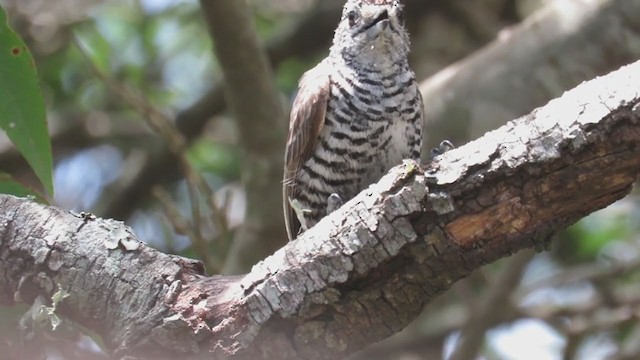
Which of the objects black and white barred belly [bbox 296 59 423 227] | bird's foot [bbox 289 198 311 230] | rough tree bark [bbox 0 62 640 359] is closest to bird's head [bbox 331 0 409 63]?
black and white barred belly [bbox 296 59 423 227]

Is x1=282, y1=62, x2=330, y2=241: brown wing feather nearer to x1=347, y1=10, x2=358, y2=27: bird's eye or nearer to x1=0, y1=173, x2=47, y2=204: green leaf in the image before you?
x1=347, y1=10, x2=358, y2=27: bird's eye

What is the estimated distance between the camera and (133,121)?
591 cm

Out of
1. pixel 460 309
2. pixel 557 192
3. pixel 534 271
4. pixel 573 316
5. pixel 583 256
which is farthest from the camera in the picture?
pixel 534 271

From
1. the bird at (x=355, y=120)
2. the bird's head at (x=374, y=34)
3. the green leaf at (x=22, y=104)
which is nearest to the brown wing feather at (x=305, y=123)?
the bird at (x=355, y=120)

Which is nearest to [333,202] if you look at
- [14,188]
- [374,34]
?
[374,34]

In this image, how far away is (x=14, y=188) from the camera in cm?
333

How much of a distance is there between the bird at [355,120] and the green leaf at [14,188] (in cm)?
93

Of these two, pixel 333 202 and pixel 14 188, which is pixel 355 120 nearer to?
pixel 333 202

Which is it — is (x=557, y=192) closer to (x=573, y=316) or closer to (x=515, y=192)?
(x=515, y=192)

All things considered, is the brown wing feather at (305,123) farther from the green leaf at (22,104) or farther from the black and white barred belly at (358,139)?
the green leaf at (22,104)

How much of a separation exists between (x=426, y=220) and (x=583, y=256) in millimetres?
3526

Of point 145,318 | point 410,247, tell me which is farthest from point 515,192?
point 145,318

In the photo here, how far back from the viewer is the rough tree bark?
2496 mm

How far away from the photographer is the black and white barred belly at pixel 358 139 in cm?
368
